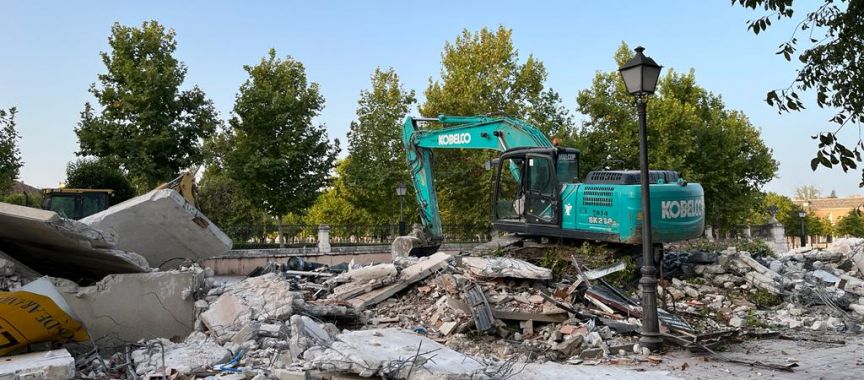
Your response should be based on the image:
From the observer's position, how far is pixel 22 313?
643 cm

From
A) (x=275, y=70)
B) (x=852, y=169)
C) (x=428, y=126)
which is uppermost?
(x=275, y=70)

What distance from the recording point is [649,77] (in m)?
8.21

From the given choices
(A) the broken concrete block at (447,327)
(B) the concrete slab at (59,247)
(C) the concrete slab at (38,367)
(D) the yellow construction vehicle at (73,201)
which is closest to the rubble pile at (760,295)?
(A) the broken concrete block at (447,327)

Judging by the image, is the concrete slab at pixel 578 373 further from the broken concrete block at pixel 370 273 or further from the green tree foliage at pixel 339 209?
the green tree foliage at pixel 339 209

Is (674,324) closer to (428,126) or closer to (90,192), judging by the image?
(90,192)

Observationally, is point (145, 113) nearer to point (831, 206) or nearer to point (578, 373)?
point (578, 373)

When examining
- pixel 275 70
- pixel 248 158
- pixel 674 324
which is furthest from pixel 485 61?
pixel 674 324

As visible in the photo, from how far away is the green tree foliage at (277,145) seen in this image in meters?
29.0

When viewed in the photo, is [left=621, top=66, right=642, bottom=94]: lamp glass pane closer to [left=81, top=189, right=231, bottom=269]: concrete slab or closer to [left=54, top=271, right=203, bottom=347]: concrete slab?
[left=54, top=271, right=203, bottom=347]: concrete slab

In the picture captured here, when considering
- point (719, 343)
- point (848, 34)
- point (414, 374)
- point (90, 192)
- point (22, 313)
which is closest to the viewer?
point (848, 34)

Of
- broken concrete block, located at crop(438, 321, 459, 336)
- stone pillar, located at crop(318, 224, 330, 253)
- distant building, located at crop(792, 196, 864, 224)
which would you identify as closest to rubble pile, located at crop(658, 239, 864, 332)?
broken concrete block, located at crop(438, 321, 459, 336)

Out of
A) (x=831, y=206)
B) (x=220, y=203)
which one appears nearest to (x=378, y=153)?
(x=220, y=203)

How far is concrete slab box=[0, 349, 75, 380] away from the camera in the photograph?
545cm

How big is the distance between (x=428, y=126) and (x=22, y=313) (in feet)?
91.7
